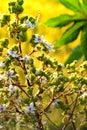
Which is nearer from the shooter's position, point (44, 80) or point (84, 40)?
point (44, 80)

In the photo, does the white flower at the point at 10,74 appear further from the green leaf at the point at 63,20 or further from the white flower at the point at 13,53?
the green leaf at the point at 63,20

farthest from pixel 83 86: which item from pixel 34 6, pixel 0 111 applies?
pixel 34 6

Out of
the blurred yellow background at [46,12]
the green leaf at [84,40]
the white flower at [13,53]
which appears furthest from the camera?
the blurred yellow background at [46,12]

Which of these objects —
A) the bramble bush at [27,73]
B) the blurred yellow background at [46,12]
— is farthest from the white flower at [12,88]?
the blurred yellow background at [46,12]

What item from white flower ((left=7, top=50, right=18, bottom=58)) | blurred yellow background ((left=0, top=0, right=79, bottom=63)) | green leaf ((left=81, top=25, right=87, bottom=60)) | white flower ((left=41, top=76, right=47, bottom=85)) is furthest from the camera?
blurred yellow background ((left=0, top=0, right=79, bottom=63))

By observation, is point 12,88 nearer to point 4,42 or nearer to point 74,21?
point 4,42

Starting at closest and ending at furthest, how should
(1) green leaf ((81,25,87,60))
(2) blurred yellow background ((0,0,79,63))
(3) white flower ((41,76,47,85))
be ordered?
(3) white flower ((41,76,47,85)) < (1) green leaf ((81,25,87,60)) < (2) blurred yellow background ((0,0,79,63))

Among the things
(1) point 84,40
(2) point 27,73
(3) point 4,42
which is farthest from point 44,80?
(1) point 84,40

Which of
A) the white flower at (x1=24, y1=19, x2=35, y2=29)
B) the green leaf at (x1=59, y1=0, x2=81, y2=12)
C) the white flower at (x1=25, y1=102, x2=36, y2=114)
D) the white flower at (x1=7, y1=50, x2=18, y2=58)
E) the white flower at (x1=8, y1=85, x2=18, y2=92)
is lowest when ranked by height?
the white flower at (x1=25, y1=102, x2=36, y2=114)

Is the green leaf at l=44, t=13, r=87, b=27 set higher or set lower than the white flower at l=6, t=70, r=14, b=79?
higher

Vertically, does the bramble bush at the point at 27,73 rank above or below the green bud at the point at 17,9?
below

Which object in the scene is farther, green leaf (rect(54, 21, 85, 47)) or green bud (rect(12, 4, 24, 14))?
green leaf (rect(54, 21, 85, 47))

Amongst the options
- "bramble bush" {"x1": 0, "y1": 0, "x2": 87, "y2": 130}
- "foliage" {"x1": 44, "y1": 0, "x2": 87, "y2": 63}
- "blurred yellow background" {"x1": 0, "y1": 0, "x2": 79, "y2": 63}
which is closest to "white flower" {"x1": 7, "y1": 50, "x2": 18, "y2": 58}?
"bramble bush" {"x1": 0, "y1": 0, "x2": 87, "y2": 130}

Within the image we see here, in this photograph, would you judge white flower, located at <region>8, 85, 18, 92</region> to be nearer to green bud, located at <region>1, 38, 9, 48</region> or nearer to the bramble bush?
the bramble bush
